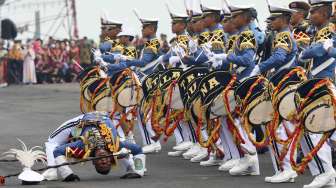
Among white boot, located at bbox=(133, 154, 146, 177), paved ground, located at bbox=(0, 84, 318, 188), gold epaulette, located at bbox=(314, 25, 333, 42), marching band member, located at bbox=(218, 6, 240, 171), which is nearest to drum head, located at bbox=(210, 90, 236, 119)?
marching band member, located at bbox=(218, 6, 240, 171)

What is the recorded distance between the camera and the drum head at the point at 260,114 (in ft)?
43.8

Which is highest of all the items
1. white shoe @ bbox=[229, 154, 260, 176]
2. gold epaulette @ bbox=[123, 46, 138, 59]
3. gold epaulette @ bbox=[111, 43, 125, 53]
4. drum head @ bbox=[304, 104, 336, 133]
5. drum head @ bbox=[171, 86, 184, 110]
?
gold epaulette @ bbox=[111, 43, 125, 53]

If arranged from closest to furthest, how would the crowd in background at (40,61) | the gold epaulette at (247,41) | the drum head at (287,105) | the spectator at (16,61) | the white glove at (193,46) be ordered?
the drum head at (287,105) < the gold epaulette at (247,41) < the white glove at (193,46) < the crowd in background at (40,61) < the spectator at (16,61)

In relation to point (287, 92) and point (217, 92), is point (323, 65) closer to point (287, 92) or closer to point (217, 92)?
point (287, 92)

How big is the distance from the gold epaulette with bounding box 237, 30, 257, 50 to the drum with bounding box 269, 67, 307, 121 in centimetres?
95

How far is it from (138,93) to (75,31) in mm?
32937

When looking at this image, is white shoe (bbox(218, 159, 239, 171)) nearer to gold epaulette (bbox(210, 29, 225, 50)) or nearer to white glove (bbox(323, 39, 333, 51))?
gold epaulette (bbox(210, 29, 225, 50))

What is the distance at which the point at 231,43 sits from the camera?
1425 centimetres

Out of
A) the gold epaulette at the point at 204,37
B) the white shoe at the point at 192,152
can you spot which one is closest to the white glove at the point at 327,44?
the gold epaulette at the point at 204,37

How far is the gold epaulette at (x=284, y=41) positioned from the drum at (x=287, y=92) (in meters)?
0.39

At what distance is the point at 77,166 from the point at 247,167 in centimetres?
247

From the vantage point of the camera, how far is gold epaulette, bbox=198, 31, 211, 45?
15.2 meters

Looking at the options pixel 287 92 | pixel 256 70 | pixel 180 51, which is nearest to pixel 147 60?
pixel 180 51

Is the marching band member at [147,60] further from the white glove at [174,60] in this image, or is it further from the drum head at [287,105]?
the drum head at [287,105]
